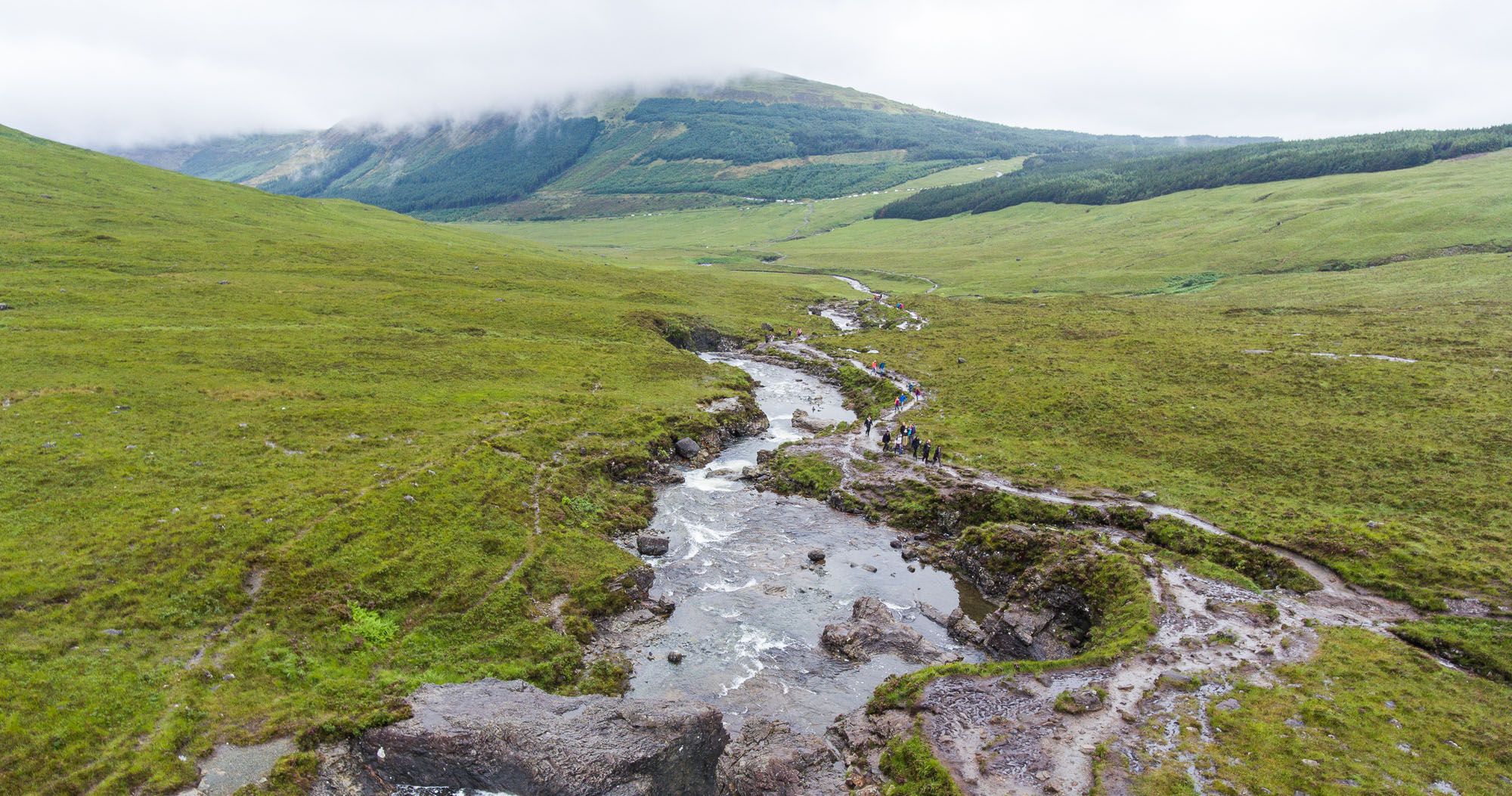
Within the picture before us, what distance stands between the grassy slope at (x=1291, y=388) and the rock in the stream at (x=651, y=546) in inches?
1069

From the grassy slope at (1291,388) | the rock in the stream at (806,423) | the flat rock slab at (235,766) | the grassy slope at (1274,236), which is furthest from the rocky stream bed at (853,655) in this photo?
the grassy slope at (1274,236)

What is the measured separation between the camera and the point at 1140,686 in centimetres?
2911

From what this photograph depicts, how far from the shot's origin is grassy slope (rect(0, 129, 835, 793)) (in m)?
25.1

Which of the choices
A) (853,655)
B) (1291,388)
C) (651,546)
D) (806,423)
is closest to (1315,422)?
(1291,388)

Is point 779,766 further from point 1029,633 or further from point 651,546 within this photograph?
point 651,546

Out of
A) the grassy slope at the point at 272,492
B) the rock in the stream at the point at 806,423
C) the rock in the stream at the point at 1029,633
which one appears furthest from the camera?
the rock in the stream at the point at 806,423

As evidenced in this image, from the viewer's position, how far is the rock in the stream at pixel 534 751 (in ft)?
78.2

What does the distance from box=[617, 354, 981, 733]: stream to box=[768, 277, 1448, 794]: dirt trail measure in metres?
3.90

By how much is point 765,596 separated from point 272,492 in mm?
28678

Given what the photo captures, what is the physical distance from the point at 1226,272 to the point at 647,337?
400 feet

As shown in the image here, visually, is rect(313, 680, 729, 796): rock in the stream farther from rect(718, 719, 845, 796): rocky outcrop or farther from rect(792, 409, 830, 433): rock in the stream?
rect(792, 409, 830, 433): rock in the stream

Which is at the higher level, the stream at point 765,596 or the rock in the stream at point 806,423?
the rock in the stream at point 806,423

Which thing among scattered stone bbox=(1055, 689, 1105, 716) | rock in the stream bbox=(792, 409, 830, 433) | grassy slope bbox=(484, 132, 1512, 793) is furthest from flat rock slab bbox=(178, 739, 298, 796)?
rock in the stream bbox=(792, 409, 830, 433)

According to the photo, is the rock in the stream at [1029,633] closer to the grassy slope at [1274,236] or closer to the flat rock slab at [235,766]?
the flat rock slab at [235,766]
